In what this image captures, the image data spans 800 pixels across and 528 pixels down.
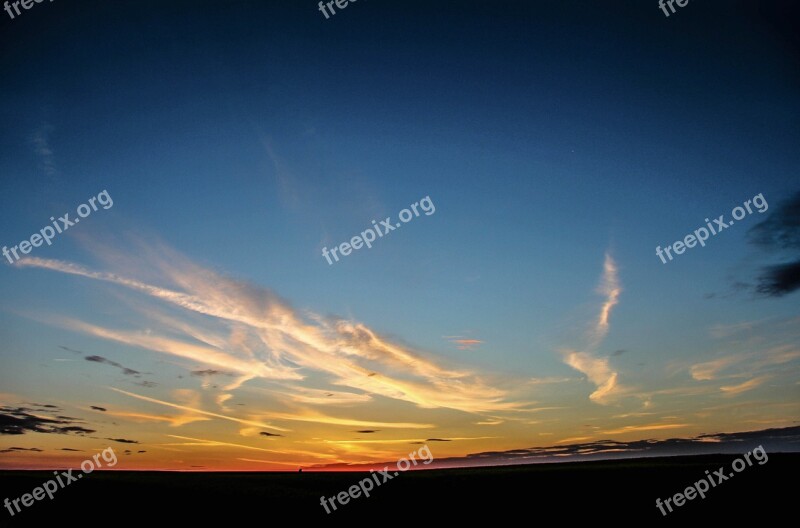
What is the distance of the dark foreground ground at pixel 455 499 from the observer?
3266 cm

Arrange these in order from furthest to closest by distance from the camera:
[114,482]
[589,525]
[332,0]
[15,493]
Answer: [114,482] < [15,493] < [589,525] < [332,0]

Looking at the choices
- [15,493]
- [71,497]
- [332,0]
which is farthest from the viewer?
[15,493]

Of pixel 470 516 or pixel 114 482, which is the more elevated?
pixel 114 482

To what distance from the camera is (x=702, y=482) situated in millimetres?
39281

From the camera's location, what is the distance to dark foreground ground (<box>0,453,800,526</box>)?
3266 cm

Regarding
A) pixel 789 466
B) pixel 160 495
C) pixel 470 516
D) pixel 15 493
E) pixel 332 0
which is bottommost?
pixel 789 466

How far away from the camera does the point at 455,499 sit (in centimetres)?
3959

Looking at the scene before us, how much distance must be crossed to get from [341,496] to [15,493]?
33104mm

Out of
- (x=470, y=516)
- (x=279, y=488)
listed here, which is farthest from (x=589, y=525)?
(x=279, y=488)

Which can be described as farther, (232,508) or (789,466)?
(789,466)

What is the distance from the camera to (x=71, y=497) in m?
42.2

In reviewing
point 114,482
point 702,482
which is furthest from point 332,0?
point 114,482

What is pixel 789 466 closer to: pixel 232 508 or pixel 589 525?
pixel 589 525

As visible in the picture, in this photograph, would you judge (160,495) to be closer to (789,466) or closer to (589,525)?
(589,525)
